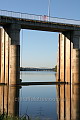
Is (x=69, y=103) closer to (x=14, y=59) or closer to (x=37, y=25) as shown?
(x=14, y=59)

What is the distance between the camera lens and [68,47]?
41.5 metres

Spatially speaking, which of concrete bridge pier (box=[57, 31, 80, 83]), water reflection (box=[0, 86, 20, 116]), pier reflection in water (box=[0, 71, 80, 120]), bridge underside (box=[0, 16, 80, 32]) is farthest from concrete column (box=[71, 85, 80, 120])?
bridge underside (box=[0, 16, 80, 32])

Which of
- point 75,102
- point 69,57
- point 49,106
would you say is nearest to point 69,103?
point 75,102

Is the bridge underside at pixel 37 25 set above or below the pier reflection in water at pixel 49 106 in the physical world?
above

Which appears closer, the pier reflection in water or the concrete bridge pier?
the pier reflection in water

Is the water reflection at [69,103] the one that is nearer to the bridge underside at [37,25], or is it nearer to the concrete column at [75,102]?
the concrete column at [75,102]

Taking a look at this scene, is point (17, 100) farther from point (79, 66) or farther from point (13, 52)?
point (79, 66)

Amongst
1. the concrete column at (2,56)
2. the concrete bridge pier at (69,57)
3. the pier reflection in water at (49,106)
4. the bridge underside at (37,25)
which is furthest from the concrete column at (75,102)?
the concrete column at (2,56)

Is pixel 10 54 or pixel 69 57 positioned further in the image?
pixel 69 57

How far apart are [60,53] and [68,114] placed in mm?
10475

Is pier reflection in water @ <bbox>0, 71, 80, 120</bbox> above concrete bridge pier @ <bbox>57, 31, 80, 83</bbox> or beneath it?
beneath

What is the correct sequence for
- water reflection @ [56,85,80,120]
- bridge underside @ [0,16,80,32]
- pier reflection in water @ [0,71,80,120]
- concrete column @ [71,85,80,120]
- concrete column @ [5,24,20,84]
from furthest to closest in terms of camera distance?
water reflection @ [56,85,80,120] → concrete column @ [71,85,80,120] → bridge underside @ [0,16,80,32] → pier reflection in water @ [0,71,80,120] → concrete column @ [5,24,20,84]

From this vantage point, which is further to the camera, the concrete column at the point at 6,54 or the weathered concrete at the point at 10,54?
the concrete column at the point at 6,54

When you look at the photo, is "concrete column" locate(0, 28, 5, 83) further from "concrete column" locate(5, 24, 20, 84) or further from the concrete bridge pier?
the concrete bridge pier
